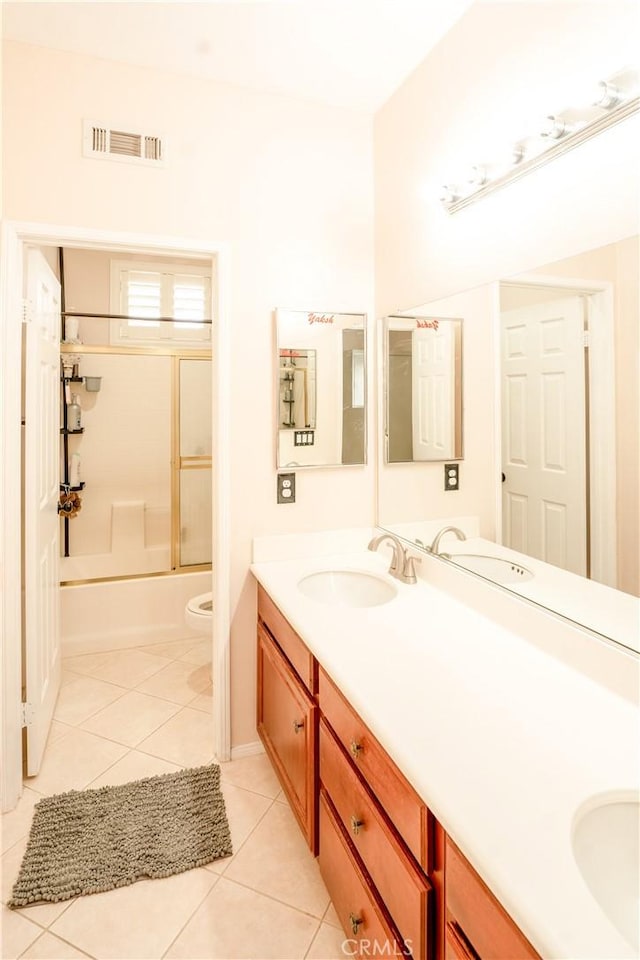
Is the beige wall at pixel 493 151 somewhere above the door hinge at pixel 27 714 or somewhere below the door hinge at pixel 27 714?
above

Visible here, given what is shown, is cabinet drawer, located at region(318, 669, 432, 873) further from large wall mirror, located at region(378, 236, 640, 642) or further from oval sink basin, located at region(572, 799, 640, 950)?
large wall mirror, located at region(378, 236, 640, 642)

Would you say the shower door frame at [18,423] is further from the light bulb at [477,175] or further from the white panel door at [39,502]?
the light bulb at [477,175]

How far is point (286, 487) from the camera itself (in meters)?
2.22

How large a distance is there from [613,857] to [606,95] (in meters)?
1.46

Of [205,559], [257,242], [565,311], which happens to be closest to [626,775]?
[565,311]

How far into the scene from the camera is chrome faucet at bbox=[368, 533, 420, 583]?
196 centimetres

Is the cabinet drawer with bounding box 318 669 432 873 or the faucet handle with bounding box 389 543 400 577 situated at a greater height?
the faucet handle with bounding box 389 543 400 577

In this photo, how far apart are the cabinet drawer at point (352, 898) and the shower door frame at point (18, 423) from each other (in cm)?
84

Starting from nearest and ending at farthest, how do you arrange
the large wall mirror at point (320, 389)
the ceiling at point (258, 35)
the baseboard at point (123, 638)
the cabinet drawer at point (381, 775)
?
the cabinet drawer at point (381, 775) → the ceiling at point (258, 35) → the large wall mirror at point (320, 389) → the baseboard at point (123, 638)

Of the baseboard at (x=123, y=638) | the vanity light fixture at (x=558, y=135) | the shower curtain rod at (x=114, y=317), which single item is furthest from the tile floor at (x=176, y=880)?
the shower curtain rod at (x=114, y=317)

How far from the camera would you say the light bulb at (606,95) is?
1.15 meters

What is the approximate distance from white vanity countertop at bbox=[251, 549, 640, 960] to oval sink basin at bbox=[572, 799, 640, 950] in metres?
0.04

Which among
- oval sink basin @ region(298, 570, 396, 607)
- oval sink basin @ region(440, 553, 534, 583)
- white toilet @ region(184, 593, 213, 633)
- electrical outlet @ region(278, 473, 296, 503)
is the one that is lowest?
white toilet @ region(184, 593, 213, 633)

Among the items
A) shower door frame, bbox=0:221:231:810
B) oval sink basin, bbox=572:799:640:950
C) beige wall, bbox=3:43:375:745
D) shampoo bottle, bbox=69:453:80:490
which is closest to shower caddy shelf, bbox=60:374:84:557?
shampoo bottle, bbox=69:453:80:490
